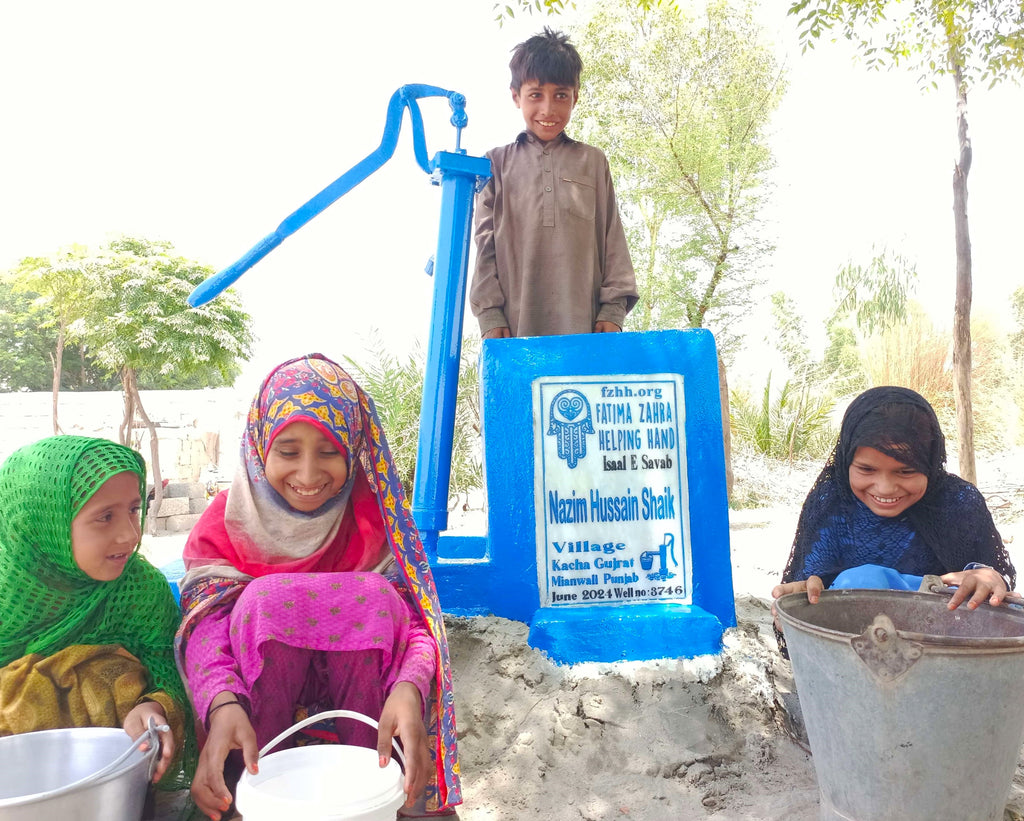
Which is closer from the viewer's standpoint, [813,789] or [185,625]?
[185,625]

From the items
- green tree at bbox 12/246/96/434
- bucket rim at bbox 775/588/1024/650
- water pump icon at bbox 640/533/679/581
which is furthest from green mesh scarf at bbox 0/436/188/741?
green tree at bbox 12/246/96/434

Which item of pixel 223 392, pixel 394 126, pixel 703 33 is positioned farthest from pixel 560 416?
pixel 223 392

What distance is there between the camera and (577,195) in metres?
3.27

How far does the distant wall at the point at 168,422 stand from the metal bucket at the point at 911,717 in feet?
37.8

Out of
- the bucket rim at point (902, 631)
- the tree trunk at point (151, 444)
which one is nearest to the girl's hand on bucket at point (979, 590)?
the bucket rim at point (902, 631)

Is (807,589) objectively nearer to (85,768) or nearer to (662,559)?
(662,559)

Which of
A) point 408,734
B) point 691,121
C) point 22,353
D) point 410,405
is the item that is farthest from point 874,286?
point 22,353

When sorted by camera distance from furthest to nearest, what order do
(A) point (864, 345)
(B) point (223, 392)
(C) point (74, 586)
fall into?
(B) point (223, 392), (A) point (864, 345), (C) point (74, 586)

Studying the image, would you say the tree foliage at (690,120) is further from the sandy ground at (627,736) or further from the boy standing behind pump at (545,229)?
the sandy ground at (627,736)

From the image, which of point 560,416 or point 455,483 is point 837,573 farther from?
point 455,483

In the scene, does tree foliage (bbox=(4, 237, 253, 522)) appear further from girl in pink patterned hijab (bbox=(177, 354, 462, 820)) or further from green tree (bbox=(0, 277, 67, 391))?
green tree (bbox=(0, 277, 67, 391))

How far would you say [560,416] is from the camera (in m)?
2.74

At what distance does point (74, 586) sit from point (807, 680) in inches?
62.0

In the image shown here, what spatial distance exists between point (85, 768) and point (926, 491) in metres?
2.12
